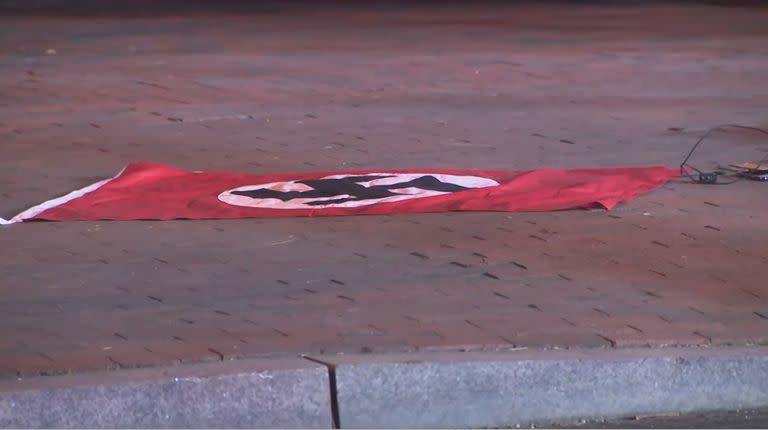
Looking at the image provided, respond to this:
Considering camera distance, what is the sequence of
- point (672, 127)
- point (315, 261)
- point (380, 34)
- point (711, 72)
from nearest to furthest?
point (315, 261) < point (672, 127) < point (711, 72) < point (380, 34)

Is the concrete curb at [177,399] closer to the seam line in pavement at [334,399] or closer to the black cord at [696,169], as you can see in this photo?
the seam line in pavement at [334,399]

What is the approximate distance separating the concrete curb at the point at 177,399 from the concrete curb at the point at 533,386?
13 centimetres

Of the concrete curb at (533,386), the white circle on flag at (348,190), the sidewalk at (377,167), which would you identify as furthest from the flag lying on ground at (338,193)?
the concrete curb at (533,386)

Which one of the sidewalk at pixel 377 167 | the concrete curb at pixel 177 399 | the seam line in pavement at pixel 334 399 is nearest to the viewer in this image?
the concrete curb at pixel 177 399

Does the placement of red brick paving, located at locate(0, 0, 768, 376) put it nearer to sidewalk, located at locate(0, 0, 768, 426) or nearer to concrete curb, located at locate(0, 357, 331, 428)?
sidewalk, located at locate(0, 0, 768, 426)

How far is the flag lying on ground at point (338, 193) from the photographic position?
657cm

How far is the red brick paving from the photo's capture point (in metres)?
4.59

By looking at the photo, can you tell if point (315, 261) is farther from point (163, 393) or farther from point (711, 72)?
point (711, 72)

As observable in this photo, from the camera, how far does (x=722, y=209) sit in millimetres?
6449

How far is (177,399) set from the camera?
387cm

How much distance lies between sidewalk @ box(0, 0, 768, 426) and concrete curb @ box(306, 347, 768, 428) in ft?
0.45

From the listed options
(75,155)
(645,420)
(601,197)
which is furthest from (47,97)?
(645,420)

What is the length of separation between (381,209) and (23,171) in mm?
2693

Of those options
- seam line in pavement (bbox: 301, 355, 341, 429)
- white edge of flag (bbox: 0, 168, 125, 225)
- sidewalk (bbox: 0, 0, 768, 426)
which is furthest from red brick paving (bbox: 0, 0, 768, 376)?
seam line in pavement (bbox: 301, 355, 341, 429)
